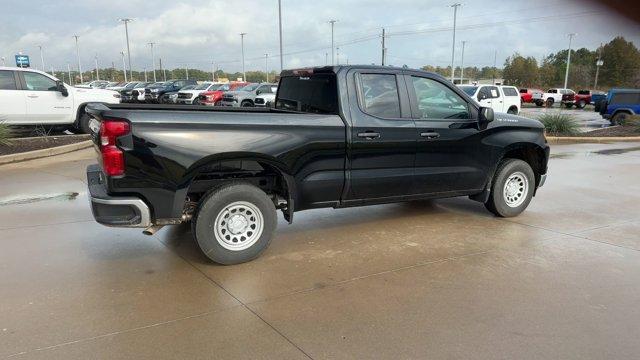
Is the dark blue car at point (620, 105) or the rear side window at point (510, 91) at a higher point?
the rear side window at point (510, 91)

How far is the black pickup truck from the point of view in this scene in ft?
14.0

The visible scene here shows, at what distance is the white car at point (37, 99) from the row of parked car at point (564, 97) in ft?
128

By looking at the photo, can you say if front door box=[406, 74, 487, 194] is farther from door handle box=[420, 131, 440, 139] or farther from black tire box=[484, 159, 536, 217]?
black tire box=[484, 159, 536, 217]

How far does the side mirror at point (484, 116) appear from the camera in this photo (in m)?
5.86

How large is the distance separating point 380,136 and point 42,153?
8.98 m

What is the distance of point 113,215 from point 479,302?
3.09m

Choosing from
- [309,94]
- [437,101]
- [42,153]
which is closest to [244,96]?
[42,153]

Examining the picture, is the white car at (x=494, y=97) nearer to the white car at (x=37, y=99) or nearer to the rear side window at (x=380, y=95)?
the white car at (x=37, y=99)

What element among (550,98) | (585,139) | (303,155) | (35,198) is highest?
(303,155)

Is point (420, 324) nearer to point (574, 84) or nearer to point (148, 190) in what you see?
point (148, 190)

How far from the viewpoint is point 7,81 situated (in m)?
12.9

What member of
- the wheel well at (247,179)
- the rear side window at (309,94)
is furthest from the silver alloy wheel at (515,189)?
the wheel well at (247,179)

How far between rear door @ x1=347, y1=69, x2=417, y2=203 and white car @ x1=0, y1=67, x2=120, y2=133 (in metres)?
9.47

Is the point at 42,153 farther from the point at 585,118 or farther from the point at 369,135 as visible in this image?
the point at 585,118
